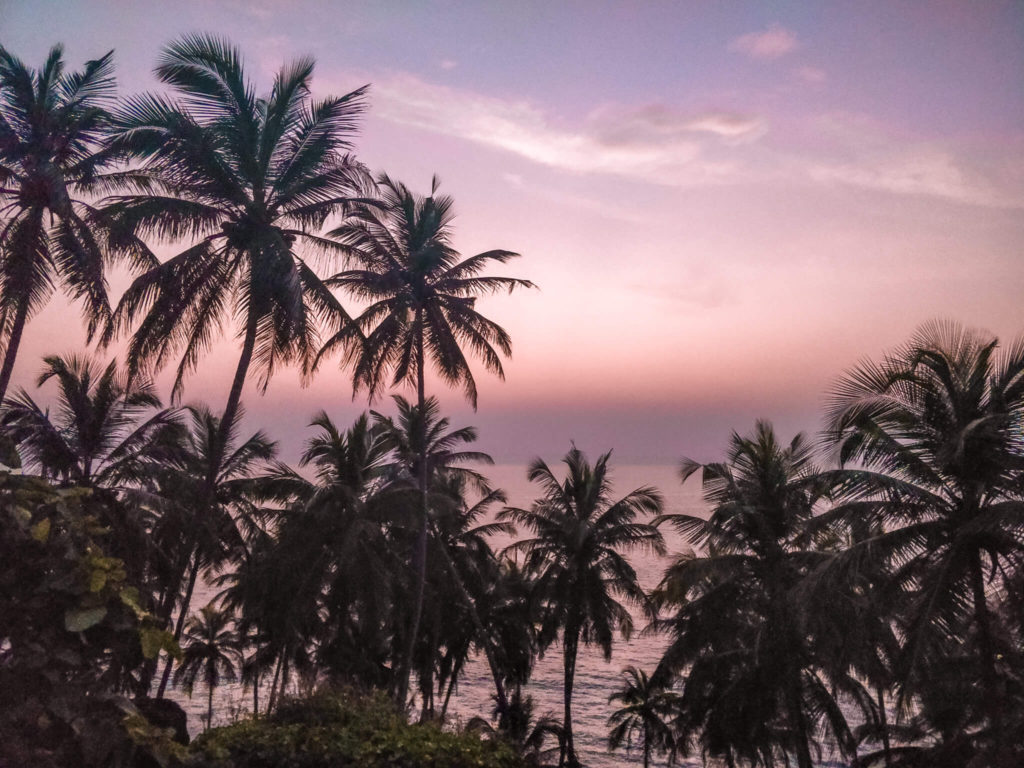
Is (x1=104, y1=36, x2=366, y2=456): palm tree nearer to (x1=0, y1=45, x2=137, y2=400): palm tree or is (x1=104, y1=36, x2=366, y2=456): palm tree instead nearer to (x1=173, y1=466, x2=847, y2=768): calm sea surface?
(x1=0, y1=45, x2=137, y2=400): palm tree

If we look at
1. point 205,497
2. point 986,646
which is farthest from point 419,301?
point 986,646

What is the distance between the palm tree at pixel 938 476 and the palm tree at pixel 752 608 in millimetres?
5444

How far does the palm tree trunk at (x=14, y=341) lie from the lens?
44.3 ft

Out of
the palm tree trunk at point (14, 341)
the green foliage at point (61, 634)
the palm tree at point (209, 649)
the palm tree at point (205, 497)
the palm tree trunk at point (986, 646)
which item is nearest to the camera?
the green foliage at point (61, 634)

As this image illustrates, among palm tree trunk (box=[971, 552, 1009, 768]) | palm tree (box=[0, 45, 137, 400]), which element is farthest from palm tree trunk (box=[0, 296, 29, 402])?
palm tree trunk (box=[971, 552, 1009, 768])

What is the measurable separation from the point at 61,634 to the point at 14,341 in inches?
306

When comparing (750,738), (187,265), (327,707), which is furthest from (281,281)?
(750,738)

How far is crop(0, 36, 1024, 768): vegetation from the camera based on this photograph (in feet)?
33.3

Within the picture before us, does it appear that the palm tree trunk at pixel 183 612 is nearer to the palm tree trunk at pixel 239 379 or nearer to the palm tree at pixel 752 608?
the palm tree trunk at pixel 239 379

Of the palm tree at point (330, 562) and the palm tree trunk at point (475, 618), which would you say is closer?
the palm tree at point (330, 562)

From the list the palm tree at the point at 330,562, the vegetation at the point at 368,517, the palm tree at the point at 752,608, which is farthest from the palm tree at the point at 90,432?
the palm tree at the point at 752,608

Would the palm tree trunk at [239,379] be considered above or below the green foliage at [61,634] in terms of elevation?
above

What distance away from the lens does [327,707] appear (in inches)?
450

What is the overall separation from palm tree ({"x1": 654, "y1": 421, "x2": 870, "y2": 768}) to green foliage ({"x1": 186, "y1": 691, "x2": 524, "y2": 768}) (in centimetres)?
970
